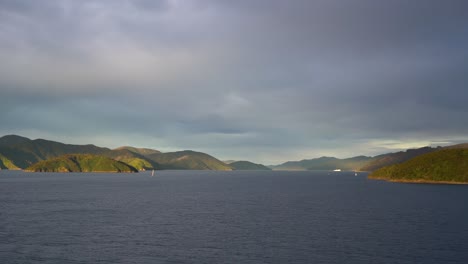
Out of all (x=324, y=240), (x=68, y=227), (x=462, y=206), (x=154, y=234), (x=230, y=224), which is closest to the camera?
(x=324, y=240)

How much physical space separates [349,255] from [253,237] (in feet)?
73.4

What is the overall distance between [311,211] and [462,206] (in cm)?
6464

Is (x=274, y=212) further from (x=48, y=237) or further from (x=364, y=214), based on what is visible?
(x=48, y=237)

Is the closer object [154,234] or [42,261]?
[42,261]

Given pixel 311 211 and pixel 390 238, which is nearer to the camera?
pixel 390 238

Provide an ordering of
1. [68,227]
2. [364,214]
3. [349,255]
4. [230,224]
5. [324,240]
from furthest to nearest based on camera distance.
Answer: [364,214]
[230,224]
[68,227]
[324,240]
[349,255]

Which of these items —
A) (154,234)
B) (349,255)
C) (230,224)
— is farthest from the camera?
(230,224)

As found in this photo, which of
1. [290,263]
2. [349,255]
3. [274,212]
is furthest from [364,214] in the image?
[290,263]

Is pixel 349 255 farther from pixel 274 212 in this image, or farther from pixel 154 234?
pixel 274 212

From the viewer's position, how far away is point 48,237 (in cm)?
7838

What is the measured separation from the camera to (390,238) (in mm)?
78812

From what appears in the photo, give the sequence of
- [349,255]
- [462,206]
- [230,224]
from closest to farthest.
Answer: [349,255]
[230,224]
[462,206]

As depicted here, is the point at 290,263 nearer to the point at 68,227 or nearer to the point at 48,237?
the point at 48,237

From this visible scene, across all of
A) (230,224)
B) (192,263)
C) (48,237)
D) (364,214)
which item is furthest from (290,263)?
(364,214)
